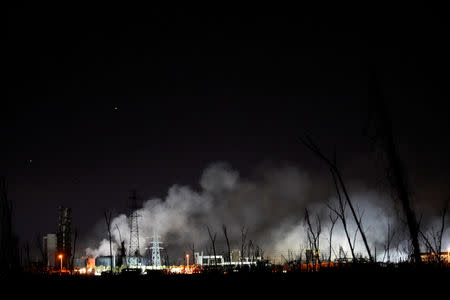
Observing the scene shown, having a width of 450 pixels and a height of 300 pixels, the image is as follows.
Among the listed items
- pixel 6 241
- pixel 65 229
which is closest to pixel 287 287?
pixel 6 241

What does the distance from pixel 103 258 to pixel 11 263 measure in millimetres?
62255

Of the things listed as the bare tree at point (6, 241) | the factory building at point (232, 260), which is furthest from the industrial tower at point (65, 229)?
the bare tree at point (6, 241)

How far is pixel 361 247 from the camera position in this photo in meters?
87.2

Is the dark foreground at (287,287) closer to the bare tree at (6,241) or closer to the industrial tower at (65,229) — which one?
the bare tree at (6,241)

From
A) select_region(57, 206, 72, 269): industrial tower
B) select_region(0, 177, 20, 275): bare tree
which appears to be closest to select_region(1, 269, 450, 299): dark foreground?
select_region(0, 177, 20, 275): bare tree

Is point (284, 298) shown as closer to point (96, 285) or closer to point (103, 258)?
point (96, 285)

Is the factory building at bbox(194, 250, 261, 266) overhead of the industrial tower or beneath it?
beneath

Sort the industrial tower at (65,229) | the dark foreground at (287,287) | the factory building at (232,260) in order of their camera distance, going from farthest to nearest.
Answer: the industrial tower at (65,229), the factory building at (232,260), the dark foreground at (287,287)

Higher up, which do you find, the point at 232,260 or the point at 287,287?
the point at 287,287

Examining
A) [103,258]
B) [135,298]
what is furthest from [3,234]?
[103,258]

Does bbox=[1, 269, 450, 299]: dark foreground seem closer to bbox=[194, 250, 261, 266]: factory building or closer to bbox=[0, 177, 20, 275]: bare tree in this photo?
bbox=[0, 177, 20, 275]: bare tree

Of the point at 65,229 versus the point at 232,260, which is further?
the point at 232,260

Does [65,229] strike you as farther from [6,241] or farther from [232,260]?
[6,241]

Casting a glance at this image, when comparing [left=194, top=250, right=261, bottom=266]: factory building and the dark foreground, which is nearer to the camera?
the dark foreground
